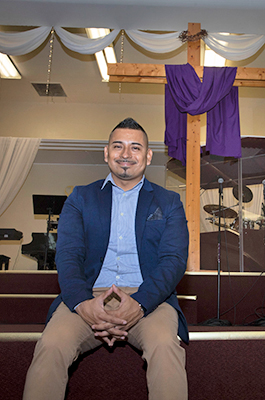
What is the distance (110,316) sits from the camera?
1264 mm

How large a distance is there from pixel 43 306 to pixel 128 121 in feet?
7.03

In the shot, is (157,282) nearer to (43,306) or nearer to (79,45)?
(43,306)

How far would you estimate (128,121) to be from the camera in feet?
5.79

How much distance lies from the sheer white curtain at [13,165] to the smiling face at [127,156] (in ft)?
18.3

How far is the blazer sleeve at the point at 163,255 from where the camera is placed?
1385 mm

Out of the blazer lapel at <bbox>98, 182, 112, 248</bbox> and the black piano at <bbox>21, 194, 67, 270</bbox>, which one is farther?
the black piano at <bbox>21, 194, 67, 270</bbox>

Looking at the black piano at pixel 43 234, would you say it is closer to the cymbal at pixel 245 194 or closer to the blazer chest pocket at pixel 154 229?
the cymbal at pixel 245 194

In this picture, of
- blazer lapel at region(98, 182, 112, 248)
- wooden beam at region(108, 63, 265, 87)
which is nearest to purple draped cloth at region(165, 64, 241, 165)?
wooden beam at region(108, 63, 265, 87)

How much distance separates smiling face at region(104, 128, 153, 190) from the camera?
1718 mm

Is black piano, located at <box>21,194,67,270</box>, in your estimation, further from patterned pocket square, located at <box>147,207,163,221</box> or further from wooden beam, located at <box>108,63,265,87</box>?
patterned pocket square, located at <box>147,207,163,221</box>

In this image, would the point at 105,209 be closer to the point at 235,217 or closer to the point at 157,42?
the point at 157,42

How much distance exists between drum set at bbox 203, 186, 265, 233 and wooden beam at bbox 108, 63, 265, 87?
73.6 inches

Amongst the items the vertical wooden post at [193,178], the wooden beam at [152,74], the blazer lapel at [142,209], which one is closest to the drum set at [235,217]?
the vertical wooden post at [193,178]

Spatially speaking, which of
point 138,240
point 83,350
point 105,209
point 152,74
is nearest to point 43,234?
point 152,74
